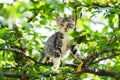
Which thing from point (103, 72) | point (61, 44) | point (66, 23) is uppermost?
point (66, 23)

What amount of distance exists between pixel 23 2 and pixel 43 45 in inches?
132

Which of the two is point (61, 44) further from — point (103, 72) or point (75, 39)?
point (75, 39)

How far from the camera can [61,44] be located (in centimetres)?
368

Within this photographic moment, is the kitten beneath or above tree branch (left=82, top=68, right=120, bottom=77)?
above

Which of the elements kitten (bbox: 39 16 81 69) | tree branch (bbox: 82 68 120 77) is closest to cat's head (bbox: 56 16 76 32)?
kitten (bbox: 39 16 81 69)

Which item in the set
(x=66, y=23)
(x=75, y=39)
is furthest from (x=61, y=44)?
(x=75, y=39)

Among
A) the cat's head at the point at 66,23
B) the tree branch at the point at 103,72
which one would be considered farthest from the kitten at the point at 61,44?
the tree branch at the point at 103,72

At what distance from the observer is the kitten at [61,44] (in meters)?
3.61

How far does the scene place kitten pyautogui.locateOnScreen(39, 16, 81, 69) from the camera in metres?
3.61

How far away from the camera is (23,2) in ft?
2.26

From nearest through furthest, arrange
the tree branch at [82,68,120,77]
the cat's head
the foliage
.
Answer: the foliage < the tree branch at [82,68,120,77] < the cat's head

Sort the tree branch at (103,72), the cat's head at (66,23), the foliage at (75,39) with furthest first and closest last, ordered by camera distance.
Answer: the cat's head at (66,23), the tree branch at (103,72), the foliage at (75,39)

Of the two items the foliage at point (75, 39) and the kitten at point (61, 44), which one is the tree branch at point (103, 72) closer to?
the foliage at point (75, 39)

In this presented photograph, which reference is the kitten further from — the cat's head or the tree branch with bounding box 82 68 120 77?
the tree branch with bounding box 82 68 120 77
